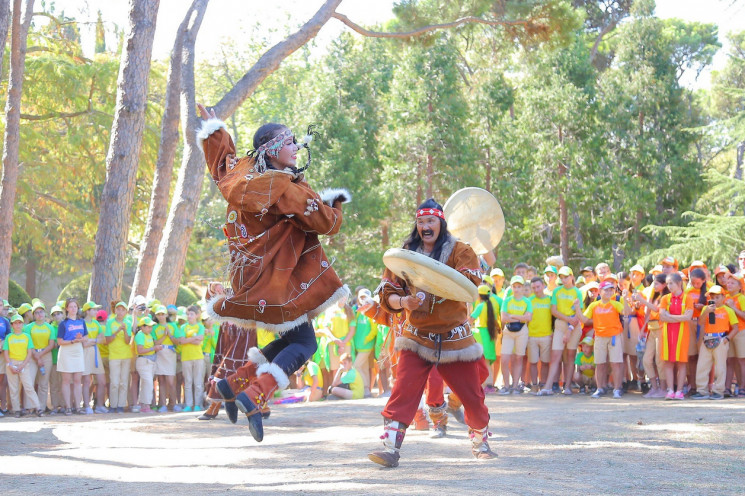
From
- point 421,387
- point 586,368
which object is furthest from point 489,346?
point 421,387

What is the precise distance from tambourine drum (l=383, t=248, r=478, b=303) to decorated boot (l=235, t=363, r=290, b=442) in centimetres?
110

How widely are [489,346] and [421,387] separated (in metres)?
6.47

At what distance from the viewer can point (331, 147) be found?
26.3m

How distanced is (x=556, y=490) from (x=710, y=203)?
22.4 m

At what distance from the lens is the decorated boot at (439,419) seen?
25.8 feet

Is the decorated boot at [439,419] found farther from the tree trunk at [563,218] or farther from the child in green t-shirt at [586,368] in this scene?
the tree trunk at [563,218]

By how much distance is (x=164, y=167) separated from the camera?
50.4ft

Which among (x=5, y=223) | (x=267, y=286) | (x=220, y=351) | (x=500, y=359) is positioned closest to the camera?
(x=267, y=286)

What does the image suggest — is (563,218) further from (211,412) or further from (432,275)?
(432,275)

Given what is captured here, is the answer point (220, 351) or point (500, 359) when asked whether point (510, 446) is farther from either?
point (500, 359)

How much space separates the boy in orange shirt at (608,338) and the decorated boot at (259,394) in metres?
7.38

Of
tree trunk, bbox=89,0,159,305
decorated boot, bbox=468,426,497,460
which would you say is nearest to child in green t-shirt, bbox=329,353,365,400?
tree trunk, bbox=89,0,159,305

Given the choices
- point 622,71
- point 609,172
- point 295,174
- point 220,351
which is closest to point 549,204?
point 609,172

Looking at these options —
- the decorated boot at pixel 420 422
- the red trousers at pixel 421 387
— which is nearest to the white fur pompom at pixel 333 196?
the red trousers at pixel 421 387
